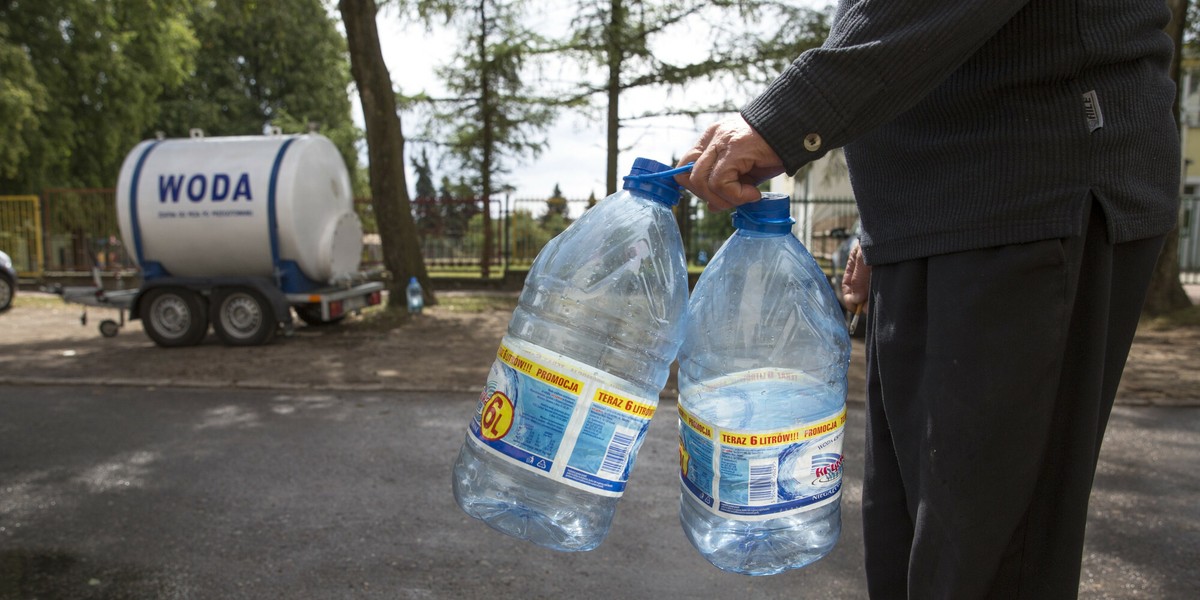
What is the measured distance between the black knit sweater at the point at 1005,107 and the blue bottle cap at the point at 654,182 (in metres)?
0.32

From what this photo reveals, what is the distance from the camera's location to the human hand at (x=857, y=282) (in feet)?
6.13

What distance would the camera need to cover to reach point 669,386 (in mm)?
6332

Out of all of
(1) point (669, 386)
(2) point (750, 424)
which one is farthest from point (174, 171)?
(2) point (750, 424)

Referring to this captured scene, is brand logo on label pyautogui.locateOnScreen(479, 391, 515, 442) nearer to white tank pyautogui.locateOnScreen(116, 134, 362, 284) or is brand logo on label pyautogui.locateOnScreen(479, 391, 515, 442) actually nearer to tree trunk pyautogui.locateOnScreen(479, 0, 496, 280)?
white tank pyautogui.locateOnScreen(116, 134, 362, 284)

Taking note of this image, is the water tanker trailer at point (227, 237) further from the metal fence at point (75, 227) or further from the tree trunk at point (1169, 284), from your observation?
the metal fence at point (75, 227)

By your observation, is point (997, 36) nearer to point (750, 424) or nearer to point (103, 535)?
point (750, 424)

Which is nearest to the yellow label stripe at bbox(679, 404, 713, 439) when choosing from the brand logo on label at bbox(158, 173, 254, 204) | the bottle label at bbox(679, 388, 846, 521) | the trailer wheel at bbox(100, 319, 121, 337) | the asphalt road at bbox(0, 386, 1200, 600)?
the bottle label at bbox(679, 388, 846, 521)

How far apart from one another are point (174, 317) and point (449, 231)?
28.4 ft

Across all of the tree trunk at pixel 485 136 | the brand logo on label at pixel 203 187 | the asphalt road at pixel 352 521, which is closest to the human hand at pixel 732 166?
the asphalt road at pixel 352 521

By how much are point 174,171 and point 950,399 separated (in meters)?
9.35

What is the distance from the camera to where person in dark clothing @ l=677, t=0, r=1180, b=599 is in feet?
4.28

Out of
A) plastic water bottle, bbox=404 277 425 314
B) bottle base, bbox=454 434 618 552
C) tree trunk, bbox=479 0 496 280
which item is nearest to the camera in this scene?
bottle base, bbox=454 434 618 552

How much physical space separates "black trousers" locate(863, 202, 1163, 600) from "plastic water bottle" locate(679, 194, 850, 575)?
0.23 metres

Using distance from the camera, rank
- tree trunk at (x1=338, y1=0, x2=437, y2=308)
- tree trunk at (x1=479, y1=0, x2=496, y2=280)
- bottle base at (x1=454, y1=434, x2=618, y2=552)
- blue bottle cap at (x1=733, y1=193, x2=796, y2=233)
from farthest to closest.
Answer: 1. tree trunk at (x1=479, y1=0, x2=496, y2=280)
2. tree trunk at (x1=338, y1=0, x2=437, y2=308)
3. bottle base at (x1=454, y1=434, x2=618, y2=552)
4. blue bottle cap at (x1=733, y1=193, x2=796, y2=233)
